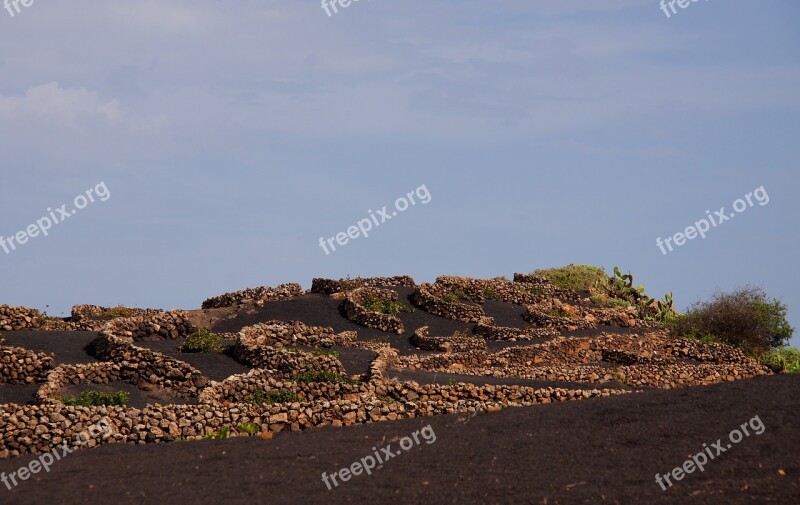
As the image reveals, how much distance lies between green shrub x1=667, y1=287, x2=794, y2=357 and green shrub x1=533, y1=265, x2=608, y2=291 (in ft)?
49.3

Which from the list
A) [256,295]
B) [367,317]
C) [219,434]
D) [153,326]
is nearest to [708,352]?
[367,317]

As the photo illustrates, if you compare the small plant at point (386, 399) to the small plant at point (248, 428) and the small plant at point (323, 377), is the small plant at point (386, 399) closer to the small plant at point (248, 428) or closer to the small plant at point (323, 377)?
the small plant at point (323, 377)

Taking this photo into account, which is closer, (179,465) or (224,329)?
(179,465)

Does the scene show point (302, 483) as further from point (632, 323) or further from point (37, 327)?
point (632, 323)

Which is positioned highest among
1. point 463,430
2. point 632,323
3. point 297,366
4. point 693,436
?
point 297,366

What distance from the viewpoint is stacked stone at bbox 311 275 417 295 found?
152ft

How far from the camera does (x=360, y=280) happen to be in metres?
49.4

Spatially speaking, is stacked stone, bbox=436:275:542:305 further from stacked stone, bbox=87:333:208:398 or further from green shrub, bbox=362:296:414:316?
stacked stone, bbox=87:333:208:398

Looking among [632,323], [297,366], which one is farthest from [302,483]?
[632,323]

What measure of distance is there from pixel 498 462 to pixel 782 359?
2562 centimetres

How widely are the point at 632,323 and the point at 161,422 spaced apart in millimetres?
30590

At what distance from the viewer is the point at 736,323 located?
42.5 meters

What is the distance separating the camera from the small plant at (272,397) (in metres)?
23.6

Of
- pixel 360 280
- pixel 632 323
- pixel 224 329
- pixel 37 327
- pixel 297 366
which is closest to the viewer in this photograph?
pixel 297 366
